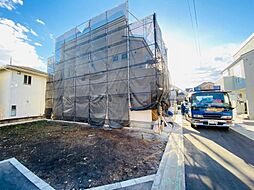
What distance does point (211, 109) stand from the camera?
590 centimetres

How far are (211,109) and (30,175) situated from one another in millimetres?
6982

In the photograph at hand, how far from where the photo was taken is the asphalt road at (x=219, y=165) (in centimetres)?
A: 219

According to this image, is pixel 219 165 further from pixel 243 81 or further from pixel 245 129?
pixel 243 81

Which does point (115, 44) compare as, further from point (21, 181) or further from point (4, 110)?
point (4, 110)

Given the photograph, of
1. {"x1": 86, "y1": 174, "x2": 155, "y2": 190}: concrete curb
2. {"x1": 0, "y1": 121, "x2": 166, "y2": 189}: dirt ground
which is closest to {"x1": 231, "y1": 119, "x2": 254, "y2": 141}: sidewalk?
{"x1": 0, "y1": 121, "x2": 166, "y2": 189}: dirt ground

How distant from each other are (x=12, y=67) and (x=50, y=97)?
3.37m

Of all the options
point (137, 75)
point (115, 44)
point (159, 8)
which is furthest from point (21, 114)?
point (159, 8)

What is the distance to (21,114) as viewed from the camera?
31.8 ft

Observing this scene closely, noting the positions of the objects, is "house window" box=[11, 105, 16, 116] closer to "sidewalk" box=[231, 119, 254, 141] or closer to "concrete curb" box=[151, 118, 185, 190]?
"concrete curb" box=[151, 118, 185, 190]

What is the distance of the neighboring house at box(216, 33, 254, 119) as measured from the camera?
8851mm

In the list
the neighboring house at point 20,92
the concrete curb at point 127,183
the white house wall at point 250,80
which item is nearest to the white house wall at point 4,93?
the neighboring house at point 20,92

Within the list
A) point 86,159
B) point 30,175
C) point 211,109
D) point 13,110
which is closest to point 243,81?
point 211,109

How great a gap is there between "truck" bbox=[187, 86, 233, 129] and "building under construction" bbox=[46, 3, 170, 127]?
184 cm

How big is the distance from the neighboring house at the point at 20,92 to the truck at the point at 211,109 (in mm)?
12087
